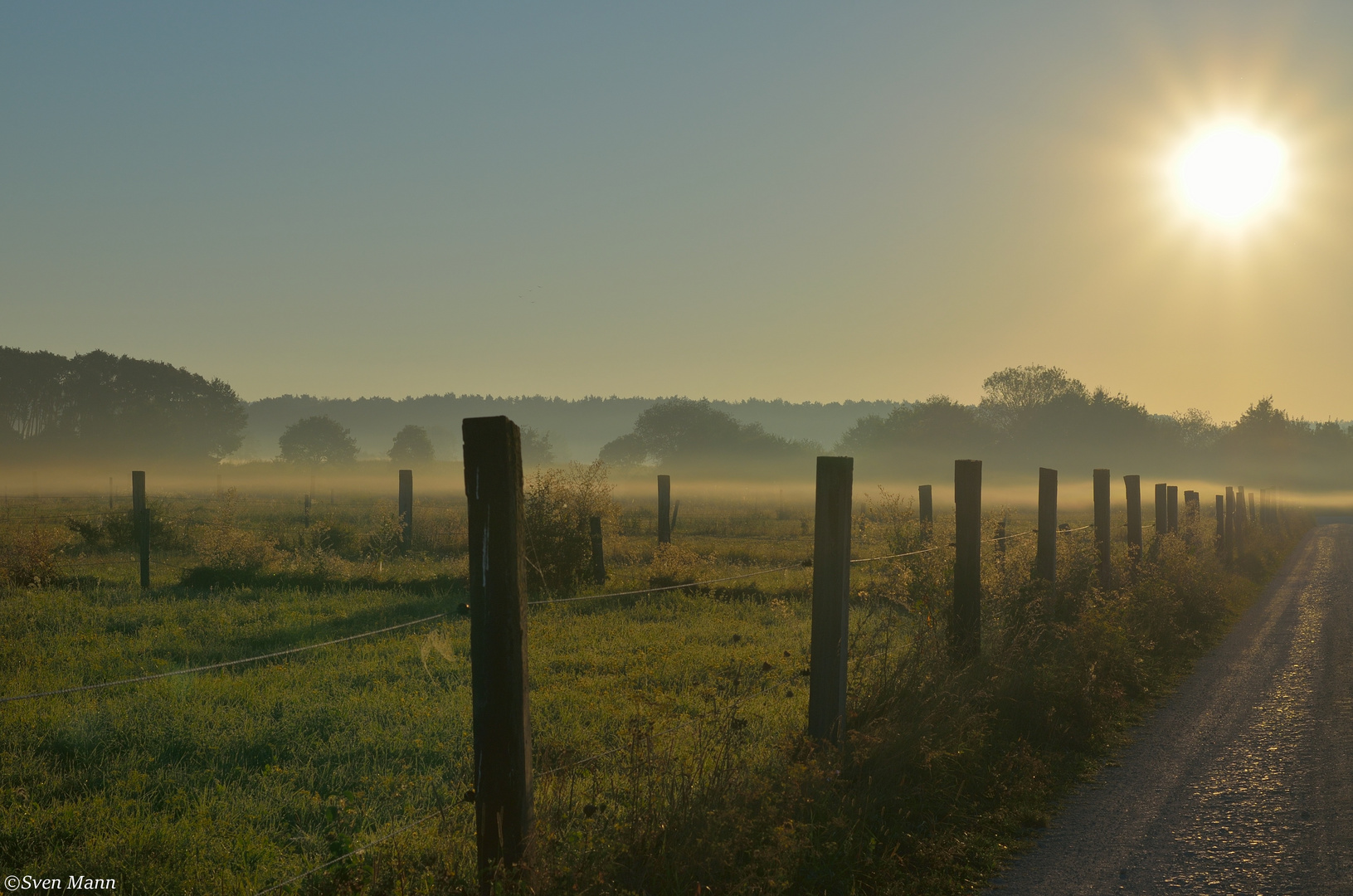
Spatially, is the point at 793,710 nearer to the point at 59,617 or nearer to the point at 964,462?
the point at 964,462

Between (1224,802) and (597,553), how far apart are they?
37.2ft

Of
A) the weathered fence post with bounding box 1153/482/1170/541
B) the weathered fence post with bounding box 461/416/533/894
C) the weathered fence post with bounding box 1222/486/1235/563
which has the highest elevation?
the weathered fence post with bounding box 461/416/533/894

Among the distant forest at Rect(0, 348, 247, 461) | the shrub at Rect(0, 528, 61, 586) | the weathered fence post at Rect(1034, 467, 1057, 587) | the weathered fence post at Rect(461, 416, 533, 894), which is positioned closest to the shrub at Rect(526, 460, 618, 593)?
the shrub at Rect(0, 528, 61, 586)

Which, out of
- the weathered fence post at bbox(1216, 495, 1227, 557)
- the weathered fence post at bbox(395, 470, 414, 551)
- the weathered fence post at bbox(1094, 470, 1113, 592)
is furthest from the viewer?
the weathered fence post at bbox(1216, 495, 1227, 557)

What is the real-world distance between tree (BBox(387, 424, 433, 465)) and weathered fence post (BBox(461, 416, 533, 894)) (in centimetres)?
16953

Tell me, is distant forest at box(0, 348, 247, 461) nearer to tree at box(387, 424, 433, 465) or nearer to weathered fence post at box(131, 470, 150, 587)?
tree at box(387, 424, 433, 465)

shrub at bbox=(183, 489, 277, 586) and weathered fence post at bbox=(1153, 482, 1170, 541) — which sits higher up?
weathered fence post at bbox=(1153, 482, 1170, 541)

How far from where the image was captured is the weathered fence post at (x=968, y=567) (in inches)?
307

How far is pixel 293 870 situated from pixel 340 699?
3713 mm

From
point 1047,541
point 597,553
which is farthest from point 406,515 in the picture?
point 1047,541

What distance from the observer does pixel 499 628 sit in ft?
11.2

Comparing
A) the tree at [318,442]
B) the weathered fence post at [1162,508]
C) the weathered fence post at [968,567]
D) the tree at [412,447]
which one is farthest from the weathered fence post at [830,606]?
the tree at [412,447]

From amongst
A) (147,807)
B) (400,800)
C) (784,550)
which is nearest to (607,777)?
(400,800)

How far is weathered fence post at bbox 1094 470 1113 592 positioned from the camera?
1209 cm
